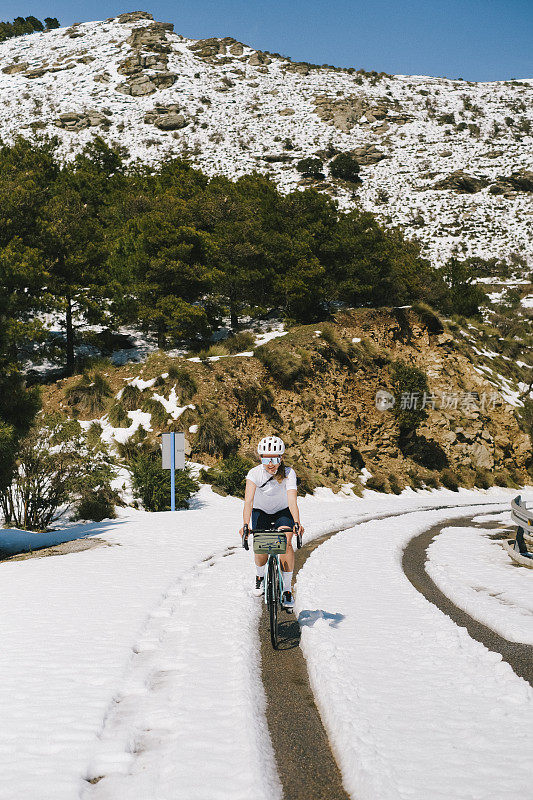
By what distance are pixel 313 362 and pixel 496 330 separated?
2663cm

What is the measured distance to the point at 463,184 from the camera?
3447 inches

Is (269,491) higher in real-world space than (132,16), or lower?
lower

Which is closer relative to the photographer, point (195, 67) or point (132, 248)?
point (132, 248)

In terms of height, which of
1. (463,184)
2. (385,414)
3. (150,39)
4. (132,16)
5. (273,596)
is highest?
(132,16)

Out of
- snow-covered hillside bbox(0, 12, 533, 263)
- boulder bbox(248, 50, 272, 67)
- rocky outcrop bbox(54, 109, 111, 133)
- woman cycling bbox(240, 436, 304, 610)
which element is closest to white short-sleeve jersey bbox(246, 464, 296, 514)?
woman cycling bbox(240, 436, 304, 610)

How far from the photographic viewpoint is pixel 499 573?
10.5 m

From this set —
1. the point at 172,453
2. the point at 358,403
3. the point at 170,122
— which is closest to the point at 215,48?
the point at 170,122

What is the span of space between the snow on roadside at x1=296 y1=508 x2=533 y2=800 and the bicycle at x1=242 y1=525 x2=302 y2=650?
1.53ft

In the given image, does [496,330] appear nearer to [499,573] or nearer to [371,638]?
[499,573]

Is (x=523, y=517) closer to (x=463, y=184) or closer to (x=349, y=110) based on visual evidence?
(x=463, y=184)

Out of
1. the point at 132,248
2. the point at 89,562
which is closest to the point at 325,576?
the point at 89,562

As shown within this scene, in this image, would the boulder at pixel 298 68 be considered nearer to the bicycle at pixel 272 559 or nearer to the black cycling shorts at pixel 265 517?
the black cycling shorts at pixel 265 517

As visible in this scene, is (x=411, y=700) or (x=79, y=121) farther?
(x=79, y=121)

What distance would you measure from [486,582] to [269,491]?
5258mm
